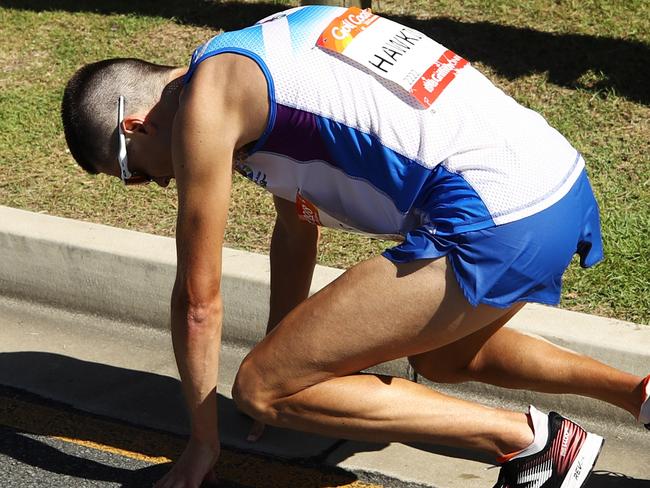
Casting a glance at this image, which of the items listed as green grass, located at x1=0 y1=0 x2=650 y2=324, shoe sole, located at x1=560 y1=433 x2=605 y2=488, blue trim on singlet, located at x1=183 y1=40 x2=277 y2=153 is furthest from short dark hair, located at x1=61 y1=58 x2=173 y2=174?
green grass, located at x1=0 y1=0 x2=650 y2=324

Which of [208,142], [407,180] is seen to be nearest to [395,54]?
[407,180]

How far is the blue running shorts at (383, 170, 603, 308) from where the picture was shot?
260 centimetres

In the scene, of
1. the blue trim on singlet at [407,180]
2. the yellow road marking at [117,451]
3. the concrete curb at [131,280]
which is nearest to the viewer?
the blue trim on singlet at [407,180]

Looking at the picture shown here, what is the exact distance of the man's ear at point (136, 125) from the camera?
9.27 feet

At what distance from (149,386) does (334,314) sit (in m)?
1.38

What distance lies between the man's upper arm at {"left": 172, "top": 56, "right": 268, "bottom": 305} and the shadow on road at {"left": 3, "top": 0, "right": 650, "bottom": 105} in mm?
3506

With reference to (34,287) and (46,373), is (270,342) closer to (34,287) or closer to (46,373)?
(46,373)

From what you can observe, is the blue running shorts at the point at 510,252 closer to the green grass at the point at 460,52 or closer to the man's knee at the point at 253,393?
the man's knee at the point at 253,393

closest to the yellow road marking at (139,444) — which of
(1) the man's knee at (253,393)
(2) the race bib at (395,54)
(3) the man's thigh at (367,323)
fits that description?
(1) the man's knee at (253,393)

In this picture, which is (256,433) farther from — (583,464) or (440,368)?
(583,464)

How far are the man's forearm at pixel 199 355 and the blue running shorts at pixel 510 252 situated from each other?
20.8 inches

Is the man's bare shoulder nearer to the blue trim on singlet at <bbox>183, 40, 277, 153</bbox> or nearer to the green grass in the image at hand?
the blue trim on singlet at <bbox>183, 40, 277, 153</bbox>

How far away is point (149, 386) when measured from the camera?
388cm

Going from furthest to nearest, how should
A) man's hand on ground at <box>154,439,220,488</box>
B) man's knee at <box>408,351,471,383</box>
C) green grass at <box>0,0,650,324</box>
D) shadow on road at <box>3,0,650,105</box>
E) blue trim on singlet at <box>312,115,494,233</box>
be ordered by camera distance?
1. shadow on road at <box>3,0,650,105</box>
2. green grass at <box>0,0,650,324</box>
3. man's knee at <box>408,351,471,383</box>
4. man's hand on ground at <box>154,439,220,488</box>
5. blue trim on singlet at <box>312,115,494,233</box>
